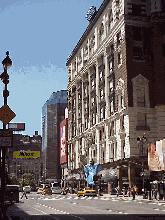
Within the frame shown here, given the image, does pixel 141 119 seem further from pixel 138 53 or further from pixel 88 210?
pixel 88 210

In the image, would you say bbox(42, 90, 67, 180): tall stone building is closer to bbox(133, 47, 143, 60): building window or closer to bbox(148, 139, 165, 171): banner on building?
bbox(133, 47, 143, 60): building window

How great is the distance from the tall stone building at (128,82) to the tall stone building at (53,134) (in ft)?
357

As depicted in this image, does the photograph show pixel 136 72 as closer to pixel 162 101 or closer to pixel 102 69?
pixel 162 101

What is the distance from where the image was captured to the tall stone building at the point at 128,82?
65.3 m

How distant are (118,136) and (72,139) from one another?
119 feet

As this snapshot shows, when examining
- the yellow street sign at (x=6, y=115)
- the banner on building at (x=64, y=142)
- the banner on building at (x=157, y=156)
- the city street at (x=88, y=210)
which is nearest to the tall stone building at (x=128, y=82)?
the banner on building at (x=157, y=156)

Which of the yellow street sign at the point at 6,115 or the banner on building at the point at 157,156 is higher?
the yellow street sign at the point at 6,115

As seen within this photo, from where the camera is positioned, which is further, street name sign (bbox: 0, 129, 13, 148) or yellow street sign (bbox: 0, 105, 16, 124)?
yellow street sign (bbox: 0, 105, 16, 124)

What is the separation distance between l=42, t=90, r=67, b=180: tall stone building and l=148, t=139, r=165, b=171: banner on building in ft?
448

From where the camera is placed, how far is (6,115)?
18.0 meters

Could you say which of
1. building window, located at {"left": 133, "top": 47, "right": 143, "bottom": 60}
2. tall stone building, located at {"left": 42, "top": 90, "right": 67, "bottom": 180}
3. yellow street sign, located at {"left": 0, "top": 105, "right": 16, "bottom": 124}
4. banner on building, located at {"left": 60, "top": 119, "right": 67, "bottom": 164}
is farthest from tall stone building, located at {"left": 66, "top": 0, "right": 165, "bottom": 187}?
tall stone building, located at {"left": 42, "top": 90, "right": 67, "bottom": 180}

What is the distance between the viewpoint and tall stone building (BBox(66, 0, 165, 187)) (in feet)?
214

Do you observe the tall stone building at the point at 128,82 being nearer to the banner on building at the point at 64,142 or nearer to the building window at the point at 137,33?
the building window at the point at 137,33

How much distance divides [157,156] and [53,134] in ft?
464
